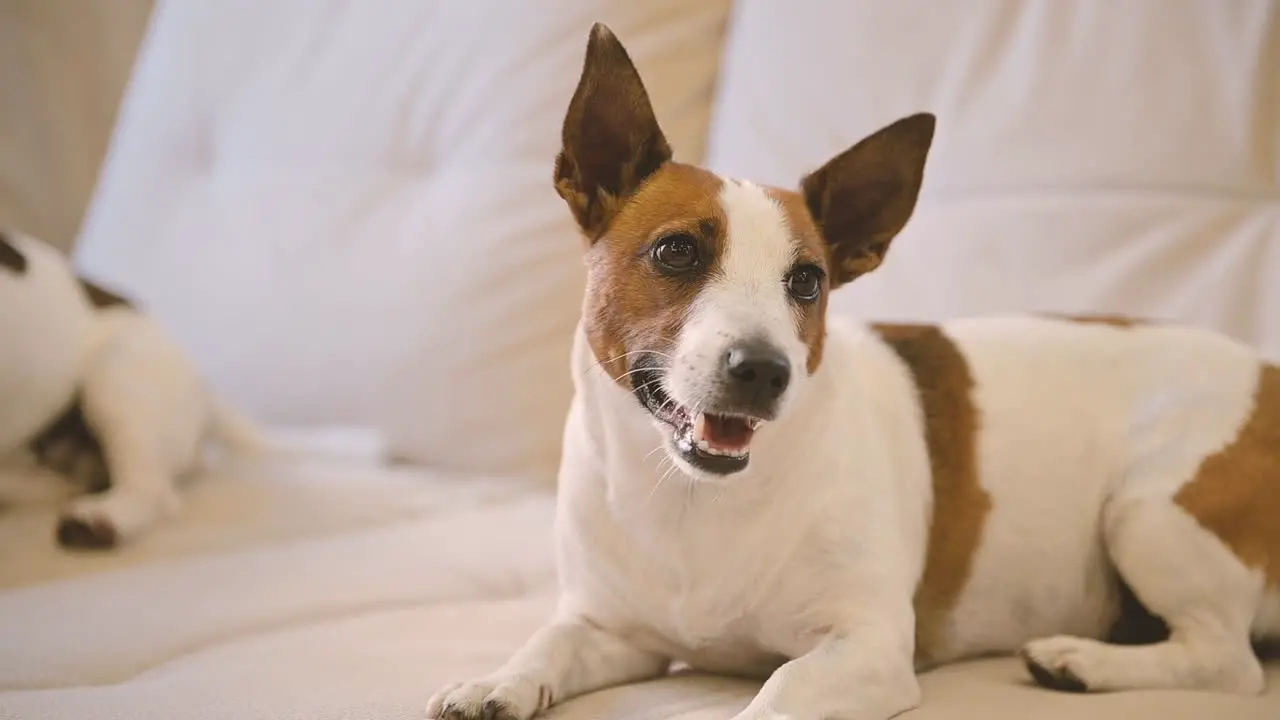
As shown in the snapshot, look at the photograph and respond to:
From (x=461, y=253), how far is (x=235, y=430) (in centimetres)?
47

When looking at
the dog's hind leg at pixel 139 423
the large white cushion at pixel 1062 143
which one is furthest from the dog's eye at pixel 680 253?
the dog's hind leg at pixel 139 423

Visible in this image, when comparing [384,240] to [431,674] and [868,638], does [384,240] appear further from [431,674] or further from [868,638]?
[868,638]

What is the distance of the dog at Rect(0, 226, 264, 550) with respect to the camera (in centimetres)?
165

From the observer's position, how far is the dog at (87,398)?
5.43ft

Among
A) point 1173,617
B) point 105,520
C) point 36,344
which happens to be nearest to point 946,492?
point 1173,617

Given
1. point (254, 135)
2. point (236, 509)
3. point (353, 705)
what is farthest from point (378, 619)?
point (254, 135)

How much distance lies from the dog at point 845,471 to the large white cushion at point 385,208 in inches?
26.0

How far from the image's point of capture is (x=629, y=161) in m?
1.19

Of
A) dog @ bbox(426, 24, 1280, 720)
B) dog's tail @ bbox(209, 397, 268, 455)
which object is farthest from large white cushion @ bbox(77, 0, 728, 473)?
dog @ bbox(426, 24, 1280, 720)

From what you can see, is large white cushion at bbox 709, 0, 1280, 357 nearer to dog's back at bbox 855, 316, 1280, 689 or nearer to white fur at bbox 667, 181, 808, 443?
dog's back at bbox 855, 316, 1280, 689

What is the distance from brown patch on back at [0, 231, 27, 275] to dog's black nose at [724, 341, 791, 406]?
1.27 m

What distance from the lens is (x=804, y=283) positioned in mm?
1115

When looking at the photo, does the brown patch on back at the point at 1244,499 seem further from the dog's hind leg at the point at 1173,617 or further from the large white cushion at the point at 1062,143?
the large white cushion at the point at 1062,143

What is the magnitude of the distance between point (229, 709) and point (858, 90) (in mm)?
1219
